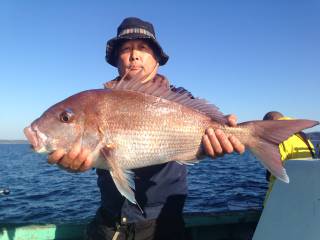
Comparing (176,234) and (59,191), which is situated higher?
(176,234)

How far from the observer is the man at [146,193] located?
3670 millimetres

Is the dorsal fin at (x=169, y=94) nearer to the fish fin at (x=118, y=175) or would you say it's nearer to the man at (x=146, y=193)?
the man at (x=146, y=193)

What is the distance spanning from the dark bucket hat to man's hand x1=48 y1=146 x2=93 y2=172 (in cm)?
167

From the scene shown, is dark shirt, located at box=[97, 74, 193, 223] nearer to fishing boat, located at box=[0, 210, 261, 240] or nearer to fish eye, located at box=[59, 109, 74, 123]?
fish eye, located at box=[59, 109, 74, 123]

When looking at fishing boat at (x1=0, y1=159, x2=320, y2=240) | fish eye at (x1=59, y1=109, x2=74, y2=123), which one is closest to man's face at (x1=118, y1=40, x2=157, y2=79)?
fish eye at (x1=59, y1=109, x2=74, y2=123)

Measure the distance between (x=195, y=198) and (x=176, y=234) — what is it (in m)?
12.2

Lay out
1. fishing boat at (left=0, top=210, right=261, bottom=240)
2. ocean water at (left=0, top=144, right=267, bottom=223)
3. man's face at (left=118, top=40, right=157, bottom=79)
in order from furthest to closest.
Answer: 1. ocean water at (left=0, top=144, right=267, bottom=223)
2. fishing boat at (left=0, top=210, right=261, bottom=240)
3. man's face at (left=118, top=40, right=157, bottom=79)

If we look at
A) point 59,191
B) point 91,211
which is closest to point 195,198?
point 91,211

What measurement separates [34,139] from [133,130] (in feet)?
3.41

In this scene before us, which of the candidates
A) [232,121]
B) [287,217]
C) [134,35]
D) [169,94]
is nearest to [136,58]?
[134,35]

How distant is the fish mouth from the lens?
3420 millimetres

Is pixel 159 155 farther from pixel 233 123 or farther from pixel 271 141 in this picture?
pixel 271 141

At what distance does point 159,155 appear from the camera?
350 cm

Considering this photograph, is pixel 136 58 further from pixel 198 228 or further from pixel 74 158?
pixel 198 228
